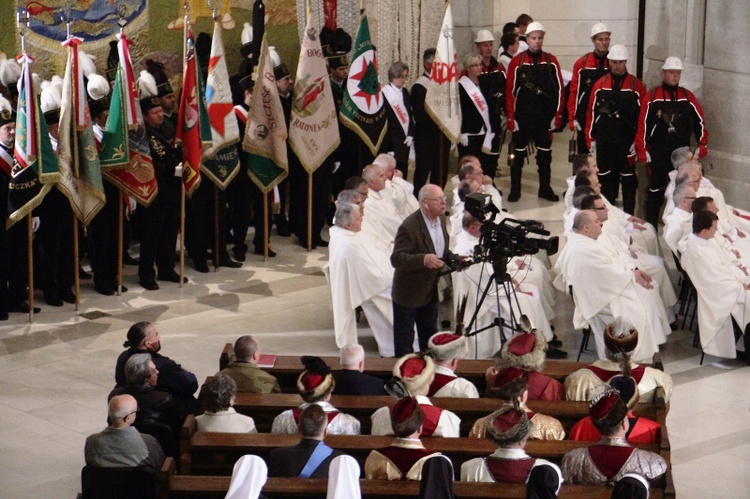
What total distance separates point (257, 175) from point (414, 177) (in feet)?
7.69

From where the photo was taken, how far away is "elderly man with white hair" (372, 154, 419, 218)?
1273cm

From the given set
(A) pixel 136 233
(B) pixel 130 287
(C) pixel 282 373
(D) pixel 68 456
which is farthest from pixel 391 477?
(A) pixel 136 233

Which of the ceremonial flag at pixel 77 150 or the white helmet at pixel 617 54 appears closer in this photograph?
the ceremonial flag at pixel 77 150

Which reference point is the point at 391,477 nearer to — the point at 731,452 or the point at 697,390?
the point at 731,452

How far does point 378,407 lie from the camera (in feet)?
26.6

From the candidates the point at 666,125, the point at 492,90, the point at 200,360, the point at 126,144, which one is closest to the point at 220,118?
the point at 126,144

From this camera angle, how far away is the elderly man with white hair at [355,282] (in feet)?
36.4

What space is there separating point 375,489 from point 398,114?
8.64 metres

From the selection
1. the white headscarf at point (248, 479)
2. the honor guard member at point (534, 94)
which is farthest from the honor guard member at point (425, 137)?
the white headscarf at point (248, 479)

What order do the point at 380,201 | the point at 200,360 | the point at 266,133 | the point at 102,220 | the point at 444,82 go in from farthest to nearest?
1. the point at 444,82
2. the point at 266,133
3. the point at 102,220
4. the point at 380,201
5. the point at 200,360

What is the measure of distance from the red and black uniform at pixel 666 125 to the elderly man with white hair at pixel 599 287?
3.94 m

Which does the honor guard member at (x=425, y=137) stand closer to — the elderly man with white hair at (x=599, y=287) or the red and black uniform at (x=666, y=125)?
the red and black uniform at (x=666, y=125)

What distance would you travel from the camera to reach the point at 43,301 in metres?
12.6

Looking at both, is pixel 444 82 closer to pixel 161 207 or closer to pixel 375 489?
pixel 161 207
